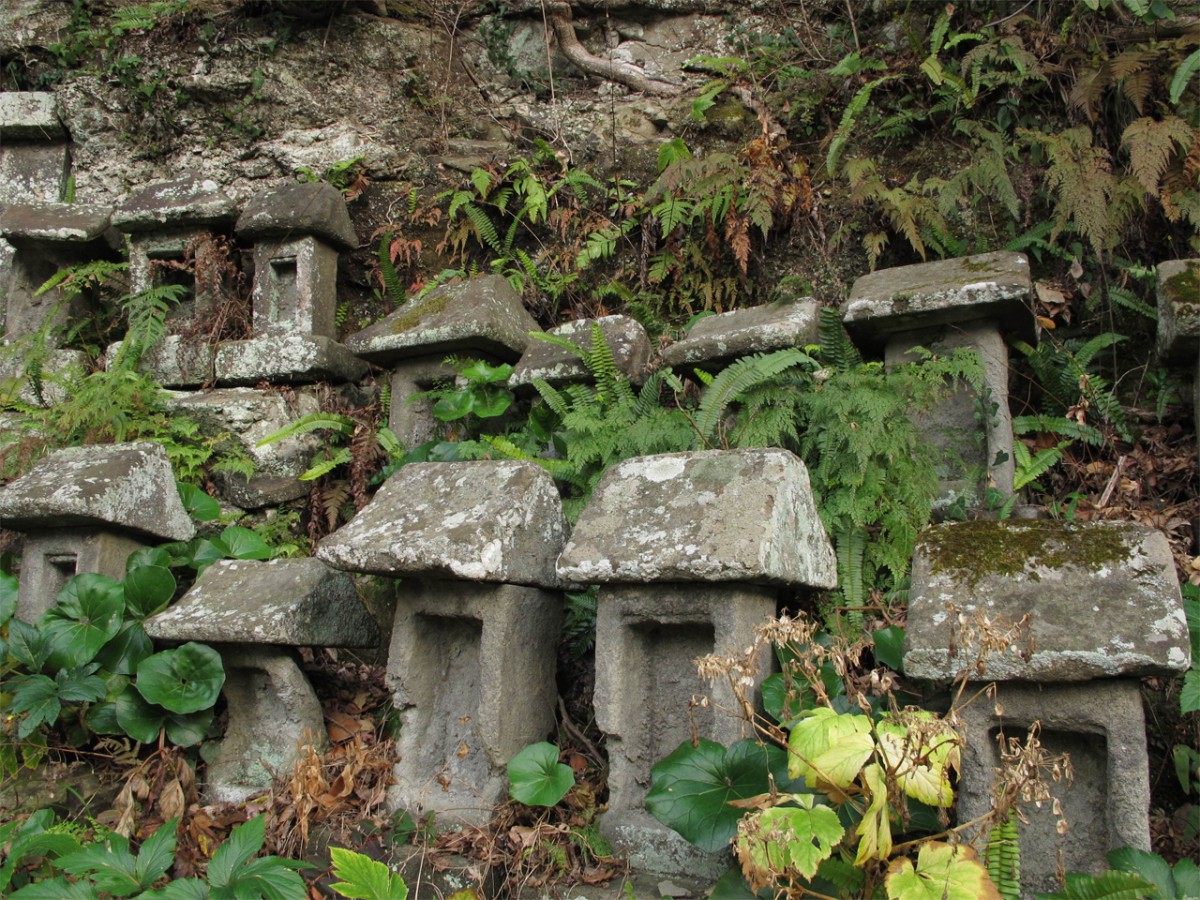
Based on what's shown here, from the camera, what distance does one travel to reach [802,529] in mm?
3365

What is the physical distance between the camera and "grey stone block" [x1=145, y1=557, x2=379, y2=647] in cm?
385

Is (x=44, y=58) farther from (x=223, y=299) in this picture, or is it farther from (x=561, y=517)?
(x=561, y=517)

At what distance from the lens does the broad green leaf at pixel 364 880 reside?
275 centimetres

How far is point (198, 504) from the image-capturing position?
5125 mm

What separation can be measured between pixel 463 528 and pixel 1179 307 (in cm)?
309

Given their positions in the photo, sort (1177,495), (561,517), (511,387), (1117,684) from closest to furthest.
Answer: (1117,684) < (561,517) < (1177,495) < (511,387)

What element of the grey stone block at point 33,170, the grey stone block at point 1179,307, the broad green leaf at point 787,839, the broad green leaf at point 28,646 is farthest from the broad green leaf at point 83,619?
the grey stone block at point 33,170

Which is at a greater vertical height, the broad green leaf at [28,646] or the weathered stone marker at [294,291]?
the weathered stone marker at [294,291]

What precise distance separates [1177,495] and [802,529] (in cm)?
207

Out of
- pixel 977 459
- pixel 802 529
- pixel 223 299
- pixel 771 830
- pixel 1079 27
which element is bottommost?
pixel 771 830

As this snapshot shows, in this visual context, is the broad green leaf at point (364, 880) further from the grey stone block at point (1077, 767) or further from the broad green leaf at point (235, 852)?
the grey stone block at point (1077, 767)

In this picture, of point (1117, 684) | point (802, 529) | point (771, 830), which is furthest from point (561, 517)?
point (1117, 684)

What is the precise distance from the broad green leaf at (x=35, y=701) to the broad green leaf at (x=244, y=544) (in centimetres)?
105

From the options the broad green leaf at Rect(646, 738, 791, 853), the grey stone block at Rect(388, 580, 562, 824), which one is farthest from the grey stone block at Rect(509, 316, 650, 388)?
the broad green leaf at Rect(646, 738, 791, 853)
